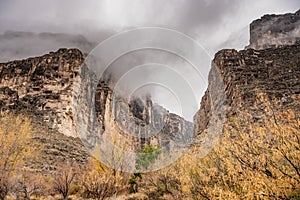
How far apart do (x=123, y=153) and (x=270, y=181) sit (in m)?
19.2

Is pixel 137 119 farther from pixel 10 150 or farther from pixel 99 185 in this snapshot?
pixel 10 150

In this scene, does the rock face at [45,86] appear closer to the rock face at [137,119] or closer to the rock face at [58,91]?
the rock face at [58,91]

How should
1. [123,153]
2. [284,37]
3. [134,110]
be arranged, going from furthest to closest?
1. [134,110]
2. [284,37]
3. [123,153]

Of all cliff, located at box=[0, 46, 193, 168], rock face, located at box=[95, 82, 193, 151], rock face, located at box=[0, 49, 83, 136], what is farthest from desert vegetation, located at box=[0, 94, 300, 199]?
rock face, located at box=[0, 49, 83, 136]

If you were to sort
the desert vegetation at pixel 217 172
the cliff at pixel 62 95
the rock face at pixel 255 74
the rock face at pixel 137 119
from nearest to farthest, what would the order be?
the desert vegetation at pixel 217 172
the rock face at pixel 255 74
the cliff at pixel 62 95
the rock face at pixel 137 119

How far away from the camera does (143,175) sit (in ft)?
90.9

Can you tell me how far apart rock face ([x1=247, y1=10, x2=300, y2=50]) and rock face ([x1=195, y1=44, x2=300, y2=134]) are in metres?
35.3

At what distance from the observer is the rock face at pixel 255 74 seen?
3753 centimetres

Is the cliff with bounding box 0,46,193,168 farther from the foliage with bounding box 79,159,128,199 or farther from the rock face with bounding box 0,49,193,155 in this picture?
the foliage with bounding box 79,159,128,199

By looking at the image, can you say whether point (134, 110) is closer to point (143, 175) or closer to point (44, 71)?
point (44, 71)

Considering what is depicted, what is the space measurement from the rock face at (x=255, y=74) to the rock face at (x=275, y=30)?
3535 centimetres

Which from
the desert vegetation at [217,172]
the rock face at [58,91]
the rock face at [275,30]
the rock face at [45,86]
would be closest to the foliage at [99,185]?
the desert vegetation at [217,172]

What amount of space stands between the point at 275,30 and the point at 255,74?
49603mm

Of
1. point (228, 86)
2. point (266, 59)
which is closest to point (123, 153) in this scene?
point (228, 86)
